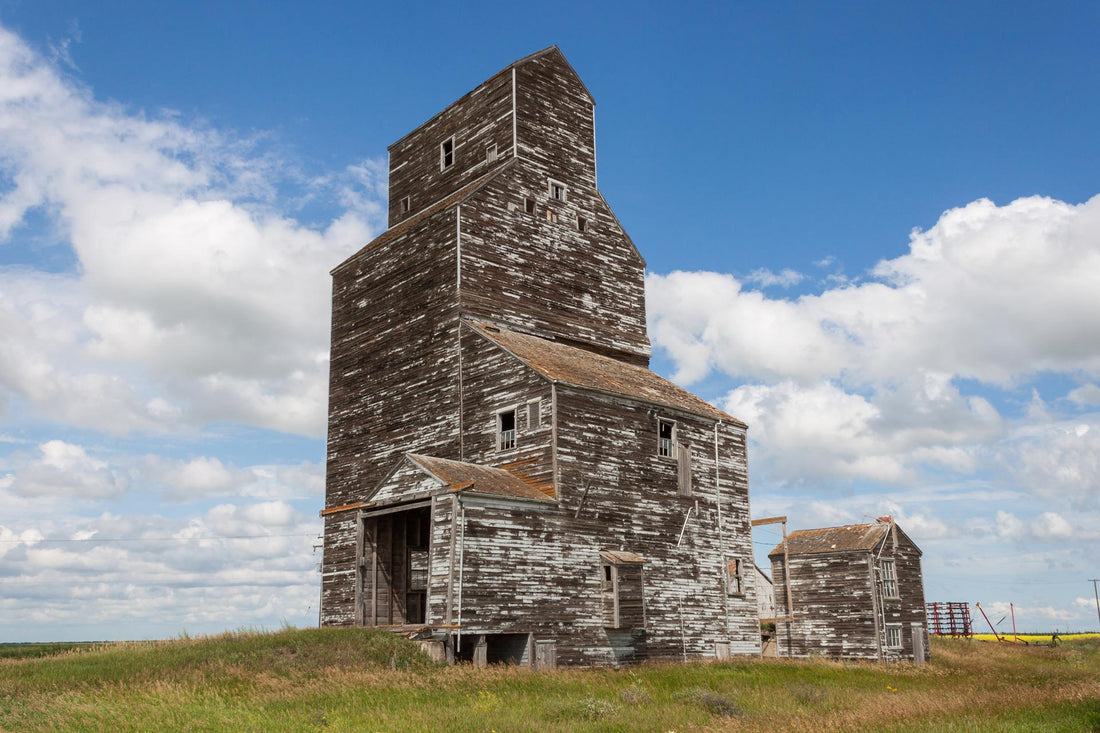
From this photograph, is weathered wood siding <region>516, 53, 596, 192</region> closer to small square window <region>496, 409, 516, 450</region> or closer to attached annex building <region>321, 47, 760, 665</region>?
attached annex building <region>321, 47, 760, 665</region>

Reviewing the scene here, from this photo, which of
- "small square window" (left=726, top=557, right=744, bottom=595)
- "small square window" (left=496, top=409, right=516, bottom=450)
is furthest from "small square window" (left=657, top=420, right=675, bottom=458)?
"small square window" (left=496, top=409, right=516, bottom=450)

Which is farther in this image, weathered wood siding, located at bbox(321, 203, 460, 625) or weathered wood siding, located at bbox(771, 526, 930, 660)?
weathered wood siding, located at bbox(771, 526, 930, 660)

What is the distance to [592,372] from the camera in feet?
97.6

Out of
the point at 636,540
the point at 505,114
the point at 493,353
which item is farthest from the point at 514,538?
the point at 505,114

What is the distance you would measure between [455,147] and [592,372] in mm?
13017

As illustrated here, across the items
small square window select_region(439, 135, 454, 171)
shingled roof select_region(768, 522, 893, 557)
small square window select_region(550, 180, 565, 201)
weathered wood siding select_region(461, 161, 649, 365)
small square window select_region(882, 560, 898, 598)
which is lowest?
small square window select_region(882, 560, 898, 598)

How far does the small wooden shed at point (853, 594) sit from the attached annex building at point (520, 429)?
29.8 ft

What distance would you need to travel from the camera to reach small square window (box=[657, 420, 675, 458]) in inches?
1163

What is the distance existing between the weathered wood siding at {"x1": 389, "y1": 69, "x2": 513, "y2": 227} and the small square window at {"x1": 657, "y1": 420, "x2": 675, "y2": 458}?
476 inches

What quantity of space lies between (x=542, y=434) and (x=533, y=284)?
830cm

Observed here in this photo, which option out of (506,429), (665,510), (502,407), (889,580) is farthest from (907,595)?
(502,407)

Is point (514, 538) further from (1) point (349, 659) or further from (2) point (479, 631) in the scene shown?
(1) point (349, 659)

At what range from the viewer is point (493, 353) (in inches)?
1139

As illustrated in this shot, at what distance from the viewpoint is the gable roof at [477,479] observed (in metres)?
23.4
